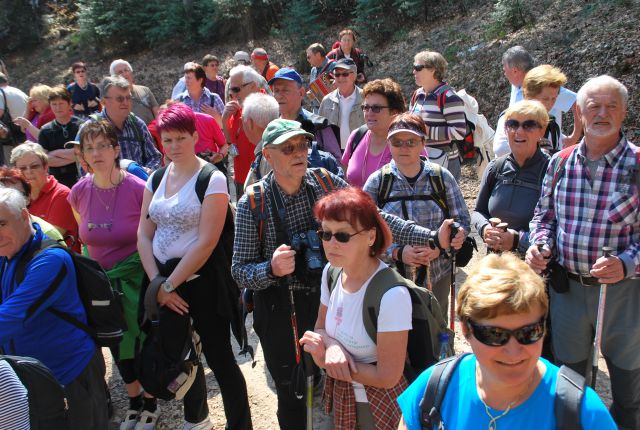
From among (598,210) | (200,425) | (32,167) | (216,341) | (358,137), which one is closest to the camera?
(598,210)

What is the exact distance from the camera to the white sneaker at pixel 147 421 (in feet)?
13.6

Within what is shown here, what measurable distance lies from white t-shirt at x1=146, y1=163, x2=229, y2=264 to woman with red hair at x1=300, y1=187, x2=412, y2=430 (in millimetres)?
1142

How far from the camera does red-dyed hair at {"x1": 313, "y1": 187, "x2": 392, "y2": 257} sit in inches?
100

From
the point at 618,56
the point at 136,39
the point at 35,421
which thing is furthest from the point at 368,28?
the point at 35,421

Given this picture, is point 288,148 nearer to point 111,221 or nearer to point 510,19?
point 111,221

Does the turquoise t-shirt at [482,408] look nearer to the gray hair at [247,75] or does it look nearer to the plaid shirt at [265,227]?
the plaid shirt at [265,227]

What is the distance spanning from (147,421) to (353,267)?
2566 millimetres

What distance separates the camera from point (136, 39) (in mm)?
20109

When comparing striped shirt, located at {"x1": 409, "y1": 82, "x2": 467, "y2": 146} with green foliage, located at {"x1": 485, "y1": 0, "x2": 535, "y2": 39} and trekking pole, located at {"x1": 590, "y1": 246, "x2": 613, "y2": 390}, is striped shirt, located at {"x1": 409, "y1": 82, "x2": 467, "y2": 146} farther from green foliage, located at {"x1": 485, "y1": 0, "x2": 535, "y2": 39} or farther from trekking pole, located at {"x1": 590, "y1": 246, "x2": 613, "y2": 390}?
green foliage, located at {"x1": 485, "y1": 0, "x2": 535, "y2": 39}

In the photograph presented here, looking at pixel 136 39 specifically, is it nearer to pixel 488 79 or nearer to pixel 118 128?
pixel 488 79

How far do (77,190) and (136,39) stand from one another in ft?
58.1

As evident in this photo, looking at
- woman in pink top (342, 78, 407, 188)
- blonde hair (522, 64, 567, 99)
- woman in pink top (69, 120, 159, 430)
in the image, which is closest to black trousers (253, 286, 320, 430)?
woman in pink top (69, 120, 159, 430)

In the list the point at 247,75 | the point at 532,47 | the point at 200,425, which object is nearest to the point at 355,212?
the point at 200,425

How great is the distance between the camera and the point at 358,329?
250 cm
